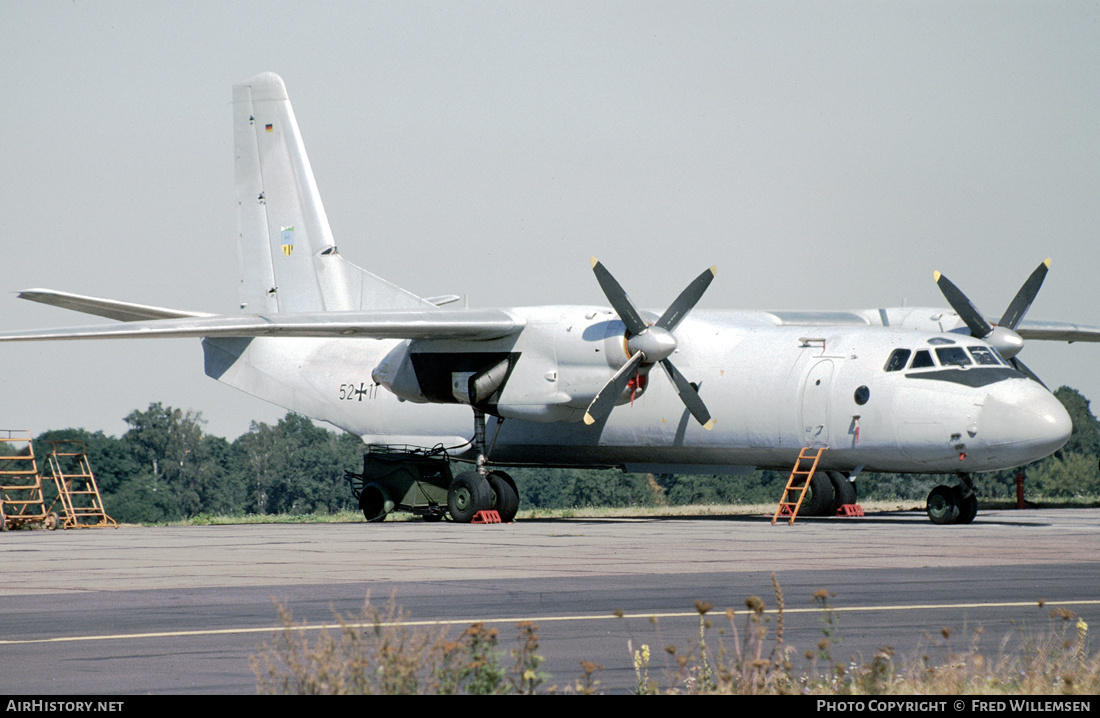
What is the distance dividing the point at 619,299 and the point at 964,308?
707cm

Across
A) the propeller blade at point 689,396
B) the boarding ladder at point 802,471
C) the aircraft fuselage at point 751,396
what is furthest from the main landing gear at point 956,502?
the propeller blade at point 689,396

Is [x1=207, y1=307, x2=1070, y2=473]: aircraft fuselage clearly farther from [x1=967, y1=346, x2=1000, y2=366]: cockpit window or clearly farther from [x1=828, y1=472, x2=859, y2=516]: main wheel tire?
[x1=828, y1=472, x2=859, y2=516]: main wheel tire

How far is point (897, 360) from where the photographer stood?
24.9 m

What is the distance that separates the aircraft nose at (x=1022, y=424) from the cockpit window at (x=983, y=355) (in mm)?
996

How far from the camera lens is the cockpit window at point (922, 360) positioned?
24.6 m

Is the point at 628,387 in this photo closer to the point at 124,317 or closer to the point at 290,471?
the point at 124,317

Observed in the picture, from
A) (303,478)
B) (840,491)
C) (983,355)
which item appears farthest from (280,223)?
(303,478)

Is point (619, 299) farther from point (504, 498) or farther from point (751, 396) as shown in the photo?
point (504, 498)

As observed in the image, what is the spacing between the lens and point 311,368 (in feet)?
112

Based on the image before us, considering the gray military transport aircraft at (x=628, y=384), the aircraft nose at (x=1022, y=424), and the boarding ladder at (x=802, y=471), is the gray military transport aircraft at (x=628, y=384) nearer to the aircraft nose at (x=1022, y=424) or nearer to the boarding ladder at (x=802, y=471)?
the aircraft nose at (x=1022, y=424)
